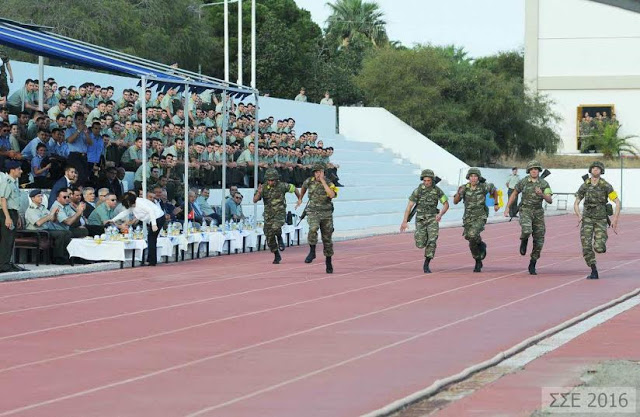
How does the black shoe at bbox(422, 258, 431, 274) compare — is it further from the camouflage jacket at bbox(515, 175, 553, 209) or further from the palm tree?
the palm tree

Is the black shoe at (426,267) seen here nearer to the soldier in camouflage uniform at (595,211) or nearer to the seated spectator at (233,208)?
the soldier in camouflage uniform at (595,211)

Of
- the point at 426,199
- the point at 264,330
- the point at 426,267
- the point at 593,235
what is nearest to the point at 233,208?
the point at 426,267

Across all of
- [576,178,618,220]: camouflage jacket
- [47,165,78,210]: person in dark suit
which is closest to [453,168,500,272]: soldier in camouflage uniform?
[576,178,618,220]: camouflage jacket

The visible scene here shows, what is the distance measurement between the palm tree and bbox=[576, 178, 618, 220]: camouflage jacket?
8536cm

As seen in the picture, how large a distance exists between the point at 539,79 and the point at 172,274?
59506 mm

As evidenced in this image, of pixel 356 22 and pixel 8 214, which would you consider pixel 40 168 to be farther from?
pixel 356 22

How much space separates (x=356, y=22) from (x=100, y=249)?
87.0m

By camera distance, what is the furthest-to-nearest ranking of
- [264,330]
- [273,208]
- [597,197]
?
[273,208] → [597,197] → [264,330]

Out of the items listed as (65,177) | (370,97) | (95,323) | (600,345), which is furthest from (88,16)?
(600,345)

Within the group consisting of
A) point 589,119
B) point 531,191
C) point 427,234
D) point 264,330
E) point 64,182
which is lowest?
point 264,330

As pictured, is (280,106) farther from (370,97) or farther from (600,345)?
(600,345)

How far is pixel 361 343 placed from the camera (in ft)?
46.3

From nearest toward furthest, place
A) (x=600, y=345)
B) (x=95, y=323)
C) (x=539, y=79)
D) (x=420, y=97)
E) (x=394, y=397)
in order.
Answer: (x=394, y=397)
(x=600, y=345)
(x=95, y=323)
(x=420, y=97)
(x=539, y=79)

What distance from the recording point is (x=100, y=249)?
25.4m
